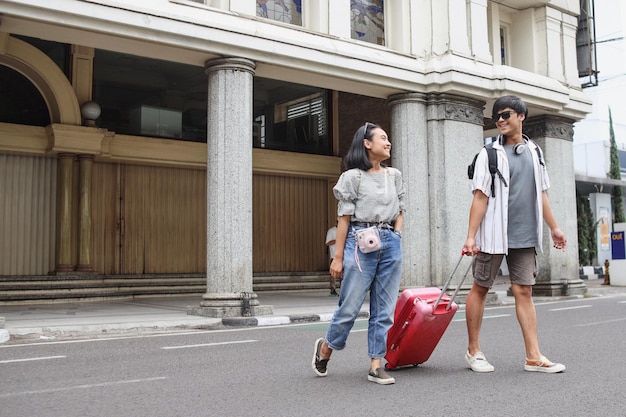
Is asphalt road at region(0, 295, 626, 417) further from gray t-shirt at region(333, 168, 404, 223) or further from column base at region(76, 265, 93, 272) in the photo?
column base at region(76, 265, 93, 272)

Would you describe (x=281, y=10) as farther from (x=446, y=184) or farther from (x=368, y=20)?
(x=446, y=184)

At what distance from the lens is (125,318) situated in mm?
10586

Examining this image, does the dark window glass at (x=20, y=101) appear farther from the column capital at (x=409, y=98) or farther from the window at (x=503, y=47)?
the window at (x=503, y=47)

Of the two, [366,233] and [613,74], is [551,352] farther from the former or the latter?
[613,74]

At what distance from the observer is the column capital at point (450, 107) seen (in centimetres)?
1410

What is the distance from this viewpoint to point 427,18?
565 inches

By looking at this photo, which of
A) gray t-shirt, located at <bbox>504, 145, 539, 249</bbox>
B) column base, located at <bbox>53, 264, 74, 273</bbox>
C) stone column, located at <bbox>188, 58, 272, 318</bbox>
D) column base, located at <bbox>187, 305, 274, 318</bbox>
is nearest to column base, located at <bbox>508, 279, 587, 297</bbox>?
column base, located at <bbox>187, 305, 274, 318</bbox>

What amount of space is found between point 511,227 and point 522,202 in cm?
22

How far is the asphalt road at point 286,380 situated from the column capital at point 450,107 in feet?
21.5

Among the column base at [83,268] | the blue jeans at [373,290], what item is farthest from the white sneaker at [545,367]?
the column base at [83,268]

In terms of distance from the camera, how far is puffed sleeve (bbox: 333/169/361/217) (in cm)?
536

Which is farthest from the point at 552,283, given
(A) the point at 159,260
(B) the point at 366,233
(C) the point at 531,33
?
(B) the point at 366,233

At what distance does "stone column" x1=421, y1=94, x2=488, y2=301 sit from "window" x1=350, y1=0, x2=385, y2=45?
161cm

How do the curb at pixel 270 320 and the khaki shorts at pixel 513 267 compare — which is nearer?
the khaki shorts at pixel 513 267
